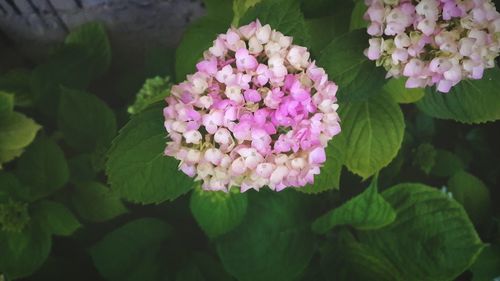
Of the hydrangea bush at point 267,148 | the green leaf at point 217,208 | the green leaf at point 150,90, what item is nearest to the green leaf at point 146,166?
the hydrangea bush at point 267,148

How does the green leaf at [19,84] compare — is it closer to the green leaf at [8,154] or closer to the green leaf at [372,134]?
the green leaf at [8,154]

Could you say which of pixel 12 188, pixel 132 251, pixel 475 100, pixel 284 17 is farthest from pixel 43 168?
pixel 475 100

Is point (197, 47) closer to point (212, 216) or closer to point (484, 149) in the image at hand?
point (212, 216)

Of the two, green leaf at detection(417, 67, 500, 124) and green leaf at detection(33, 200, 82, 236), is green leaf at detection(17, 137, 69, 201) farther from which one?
green leaf at detection(417, 67, 500, 124)

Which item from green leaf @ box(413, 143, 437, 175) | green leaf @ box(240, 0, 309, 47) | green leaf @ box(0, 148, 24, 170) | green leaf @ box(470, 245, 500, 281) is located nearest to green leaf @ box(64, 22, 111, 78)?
green leaf @ box(0, 148, 24, 170)

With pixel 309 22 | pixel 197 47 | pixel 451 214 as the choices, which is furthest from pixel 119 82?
pixel 451 214
